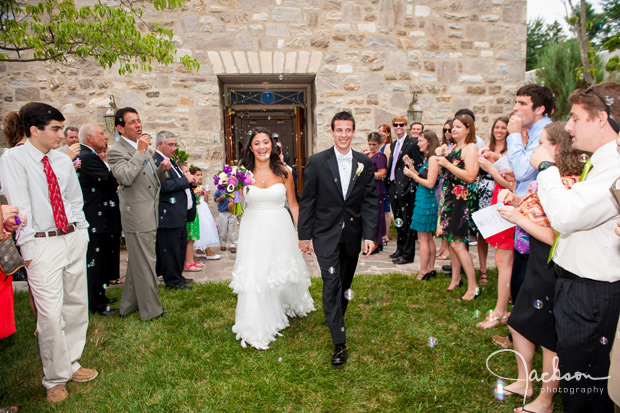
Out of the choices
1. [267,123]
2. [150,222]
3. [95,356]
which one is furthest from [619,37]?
[267,123]

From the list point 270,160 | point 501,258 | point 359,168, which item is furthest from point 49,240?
point 501,258

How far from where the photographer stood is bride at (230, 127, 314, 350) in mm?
3992

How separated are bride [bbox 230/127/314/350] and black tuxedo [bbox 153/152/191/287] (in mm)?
1589

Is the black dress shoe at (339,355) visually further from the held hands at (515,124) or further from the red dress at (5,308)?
the red dress at (5,308)

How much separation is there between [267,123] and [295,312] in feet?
27.6

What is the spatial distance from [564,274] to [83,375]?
3.84 metres

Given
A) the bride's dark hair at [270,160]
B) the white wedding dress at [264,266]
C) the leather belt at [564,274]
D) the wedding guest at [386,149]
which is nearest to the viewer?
the leather belt at [564,274]

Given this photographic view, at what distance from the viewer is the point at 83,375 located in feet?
11.4

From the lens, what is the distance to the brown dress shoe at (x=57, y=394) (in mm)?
3193

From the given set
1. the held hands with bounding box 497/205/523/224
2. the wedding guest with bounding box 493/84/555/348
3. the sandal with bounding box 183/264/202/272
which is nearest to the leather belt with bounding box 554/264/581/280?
the held hands with bounding box 497/205/523/224

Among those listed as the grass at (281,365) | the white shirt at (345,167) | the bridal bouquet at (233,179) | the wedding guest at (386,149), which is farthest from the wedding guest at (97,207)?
the wedding guest at (386,149)

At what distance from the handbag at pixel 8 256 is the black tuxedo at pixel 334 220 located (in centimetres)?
227

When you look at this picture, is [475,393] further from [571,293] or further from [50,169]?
[50,169]

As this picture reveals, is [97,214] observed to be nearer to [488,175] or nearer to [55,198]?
[55,198]
